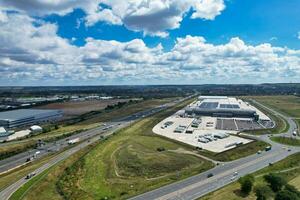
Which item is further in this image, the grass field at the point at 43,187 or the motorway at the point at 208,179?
the grass field at the point at 43,187

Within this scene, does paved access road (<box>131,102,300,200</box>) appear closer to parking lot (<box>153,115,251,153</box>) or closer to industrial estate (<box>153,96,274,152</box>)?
parking lot (<box>153,115,251,153</box>)

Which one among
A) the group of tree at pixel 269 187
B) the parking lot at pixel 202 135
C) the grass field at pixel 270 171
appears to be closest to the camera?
the group of tree at pixel 269 187

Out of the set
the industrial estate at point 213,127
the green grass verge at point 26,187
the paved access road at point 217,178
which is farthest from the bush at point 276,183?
the green grass verge at point 26,187

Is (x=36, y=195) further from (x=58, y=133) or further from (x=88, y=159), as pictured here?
(x=58, y=133)

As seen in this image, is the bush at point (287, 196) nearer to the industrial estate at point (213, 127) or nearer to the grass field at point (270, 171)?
the grass field at point (270, 171)

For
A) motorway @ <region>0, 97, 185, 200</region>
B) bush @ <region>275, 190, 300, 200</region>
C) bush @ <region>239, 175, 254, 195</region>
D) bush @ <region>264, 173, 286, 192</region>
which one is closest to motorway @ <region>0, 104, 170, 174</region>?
motorway @ <region>0, 97, 185, 200</region>

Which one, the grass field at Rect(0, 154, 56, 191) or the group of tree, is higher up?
the group of tree

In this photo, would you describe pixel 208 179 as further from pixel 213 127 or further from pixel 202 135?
pixel 213 127
